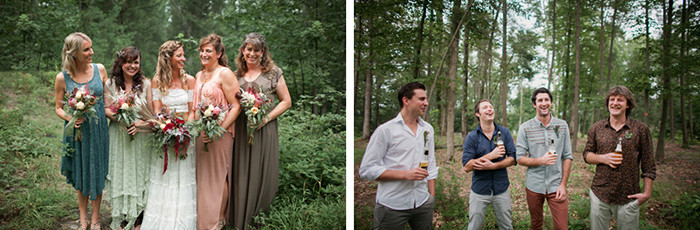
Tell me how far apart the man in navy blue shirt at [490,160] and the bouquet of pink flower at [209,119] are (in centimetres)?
204

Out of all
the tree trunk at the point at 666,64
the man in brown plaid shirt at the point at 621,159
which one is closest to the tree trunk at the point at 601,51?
the man in brown plaid shirt at the point at 621,159

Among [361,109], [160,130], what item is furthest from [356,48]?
[160,130]

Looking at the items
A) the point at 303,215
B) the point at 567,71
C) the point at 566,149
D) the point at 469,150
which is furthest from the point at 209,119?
the point at 567,71

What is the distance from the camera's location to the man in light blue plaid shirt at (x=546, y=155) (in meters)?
3.03

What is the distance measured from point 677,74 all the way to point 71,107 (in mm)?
5221

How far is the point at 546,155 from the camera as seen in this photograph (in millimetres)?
3043

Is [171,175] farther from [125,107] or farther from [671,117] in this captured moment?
[671,117]

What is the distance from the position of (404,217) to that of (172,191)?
2.02 m

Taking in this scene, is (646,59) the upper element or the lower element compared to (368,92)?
upper

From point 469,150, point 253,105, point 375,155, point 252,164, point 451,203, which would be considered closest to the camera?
point 375,155

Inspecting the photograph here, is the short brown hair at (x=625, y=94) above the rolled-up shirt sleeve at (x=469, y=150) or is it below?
above

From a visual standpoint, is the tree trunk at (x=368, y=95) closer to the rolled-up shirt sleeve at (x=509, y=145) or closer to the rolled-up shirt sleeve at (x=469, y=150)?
the rolled-up shirt sleeve at (x=469, y=150)

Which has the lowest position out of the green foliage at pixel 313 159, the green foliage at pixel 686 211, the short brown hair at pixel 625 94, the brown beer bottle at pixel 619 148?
the green foliage at pixel 686 211

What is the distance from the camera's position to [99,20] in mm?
10203
